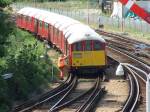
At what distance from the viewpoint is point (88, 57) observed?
32.4 metres

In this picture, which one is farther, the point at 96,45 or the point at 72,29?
the point at 72,29

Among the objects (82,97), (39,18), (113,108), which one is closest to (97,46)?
(82,97)

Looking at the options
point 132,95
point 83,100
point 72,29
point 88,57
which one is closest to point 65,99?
point 83,100

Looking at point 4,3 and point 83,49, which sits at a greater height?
point 4,3

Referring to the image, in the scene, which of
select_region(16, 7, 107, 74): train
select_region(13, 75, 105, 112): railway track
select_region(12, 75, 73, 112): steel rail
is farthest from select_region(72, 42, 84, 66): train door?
select_region(13, 75, 105, 112): railway track

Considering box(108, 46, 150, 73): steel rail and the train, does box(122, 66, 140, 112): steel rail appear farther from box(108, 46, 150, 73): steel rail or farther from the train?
the train

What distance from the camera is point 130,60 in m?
38.5

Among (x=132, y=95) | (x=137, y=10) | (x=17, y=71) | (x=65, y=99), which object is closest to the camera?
(x=137, y=10)

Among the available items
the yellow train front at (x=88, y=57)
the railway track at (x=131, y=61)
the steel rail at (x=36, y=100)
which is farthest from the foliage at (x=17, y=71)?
the railway track at (x=131, y=61)

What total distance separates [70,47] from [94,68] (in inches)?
64.5

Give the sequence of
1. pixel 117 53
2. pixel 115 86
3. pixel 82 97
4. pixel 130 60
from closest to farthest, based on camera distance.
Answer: pixel 82 97 → pixel 115 86 → pixel 130 60 → pixel 117 53

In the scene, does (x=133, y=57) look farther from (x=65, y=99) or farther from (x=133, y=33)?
(x=133, y=33)

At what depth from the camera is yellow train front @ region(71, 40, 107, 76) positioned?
32375 millimetres

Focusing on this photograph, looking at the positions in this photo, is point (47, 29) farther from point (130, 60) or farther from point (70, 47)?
point (70, 47)
